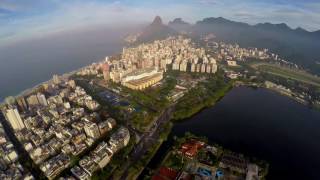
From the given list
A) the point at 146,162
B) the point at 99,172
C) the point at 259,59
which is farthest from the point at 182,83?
the point at 259,59

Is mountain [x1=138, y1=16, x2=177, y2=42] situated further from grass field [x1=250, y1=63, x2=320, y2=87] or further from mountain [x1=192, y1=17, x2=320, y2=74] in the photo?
grass field [x1=250, y1=63, x2=320, y2=87]

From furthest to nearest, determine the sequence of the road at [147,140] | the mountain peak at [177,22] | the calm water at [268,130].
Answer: the mountain peak at [177,22] < the calm water at [268,130] < the road at [147,140]

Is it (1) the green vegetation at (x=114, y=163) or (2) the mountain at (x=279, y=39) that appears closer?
(1) the green vegetation at (x=114, y=163)

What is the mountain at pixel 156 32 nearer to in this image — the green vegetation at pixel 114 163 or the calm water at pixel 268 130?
the calm water at pixel 268 130

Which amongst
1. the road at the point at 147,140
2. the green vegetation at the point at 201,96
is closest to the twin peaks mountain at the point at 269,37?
the green vegetation at the point at 201,96

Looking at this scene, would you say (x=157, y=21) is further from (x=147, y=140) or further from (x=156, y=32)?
(x=147, y=140)

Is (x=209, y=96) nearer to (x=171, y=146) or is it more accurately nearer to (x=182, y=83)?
(x=182, y=83)
